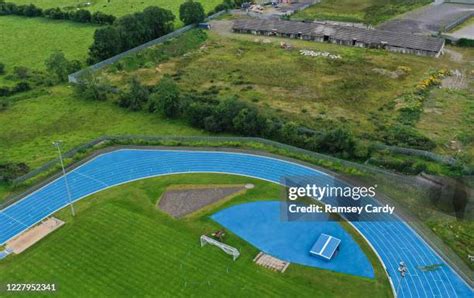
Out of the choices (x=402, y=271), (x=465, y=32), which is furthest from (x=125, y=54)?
(x=465, y=32)

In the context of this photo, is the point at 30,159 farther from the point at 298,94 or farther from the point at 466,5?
the point at 466,5

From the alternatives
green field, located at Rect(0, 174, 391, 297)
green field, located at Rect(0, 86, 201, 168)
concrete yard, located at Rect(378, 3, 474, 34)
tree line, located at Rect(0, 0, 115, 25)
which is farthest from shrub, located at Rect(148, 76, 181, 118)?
concrete yard, located at Rect(378, 3, 474, 34)

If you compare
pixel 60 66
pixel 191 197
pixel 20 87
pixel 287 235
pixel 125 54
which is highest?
pixel 125 54

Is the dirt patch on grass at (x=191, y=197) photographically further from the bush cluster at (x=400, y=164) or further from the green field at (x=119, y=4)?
the green field at (x=119, y=4)

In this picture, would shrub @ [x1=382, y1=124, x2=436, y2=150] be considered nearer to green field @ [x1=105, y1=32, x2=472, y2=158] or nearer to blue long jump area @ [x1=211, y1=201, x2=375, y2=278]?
green field @ [x1=105, y1=32, x2=472, y2=158]

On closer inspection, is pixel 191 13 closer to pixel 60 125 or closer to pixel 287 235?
pixel 60 125

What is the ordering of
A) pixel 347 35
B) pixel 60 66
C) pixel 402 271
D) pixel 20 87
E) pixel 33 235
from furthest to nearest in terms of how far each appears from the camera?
pixel 347 35 < pixel 60 66 < pixel 20 87 < pixel 33 235 < pixel 402 271

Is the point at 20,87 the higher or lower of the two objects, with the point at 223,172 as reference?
higher
